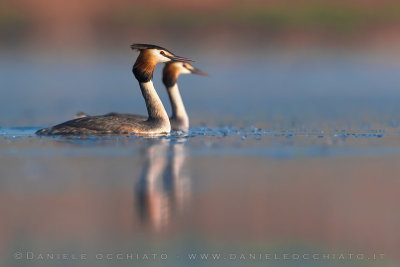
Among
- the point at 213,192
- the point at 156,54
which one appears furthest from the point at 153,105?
the point at 213,192

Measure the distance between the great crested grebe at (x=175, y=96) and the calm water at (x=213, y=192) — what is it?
496mm

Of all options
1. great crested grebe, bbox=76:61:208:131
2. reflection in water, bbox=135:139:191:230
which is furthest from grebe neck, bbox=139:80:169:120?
reflection in water, bbox=135:139:191:230

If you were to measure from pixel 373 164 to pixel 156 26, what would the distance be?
25.2 m

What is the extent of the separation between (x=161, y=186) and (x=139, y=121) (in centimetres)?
388

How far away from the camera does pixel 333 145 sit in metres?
11.1

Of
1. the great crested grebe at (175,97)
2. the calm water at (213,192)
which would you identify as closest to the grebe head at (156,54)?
the calm water at (213,192)

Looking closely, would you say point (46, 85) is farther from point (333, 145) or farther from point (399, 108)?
point (333, 145)

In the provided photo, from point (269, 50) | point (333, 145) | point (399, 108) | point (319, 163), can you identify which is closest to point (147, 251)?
point (319, 163)

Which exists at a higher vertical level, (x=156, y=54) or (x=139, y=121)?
(x=156, y=54)

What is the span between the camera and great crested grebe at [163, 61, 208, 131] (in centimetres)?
1438

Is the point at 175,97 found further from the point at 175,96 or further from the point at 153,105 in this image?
the point at 153,105

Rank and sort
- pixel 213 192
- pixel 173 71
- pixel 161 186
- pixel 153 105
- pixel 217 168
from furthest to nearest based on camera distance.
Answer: pixel 173 71 < pixel 153 105 < pixel 217 168 < pixel 161 186 < pixel 213 192

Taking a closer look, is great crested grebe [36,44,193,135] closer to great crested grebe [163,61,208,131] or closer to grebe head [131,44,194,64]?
grebe head [131,44,194,64]

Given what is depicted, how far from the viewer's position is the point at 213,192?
825 cm
